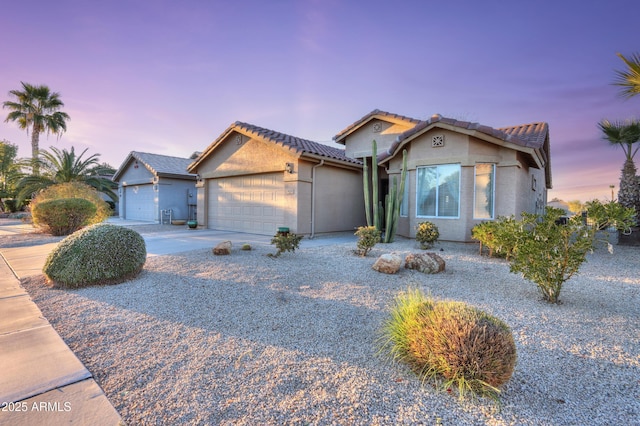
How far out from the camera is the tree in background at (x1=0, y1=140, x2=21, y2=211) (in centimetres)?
2090

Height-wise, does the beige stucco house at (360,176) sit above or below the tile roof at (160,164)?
below

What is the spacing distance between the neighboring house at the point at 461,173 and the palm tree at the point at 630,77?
7.98ft

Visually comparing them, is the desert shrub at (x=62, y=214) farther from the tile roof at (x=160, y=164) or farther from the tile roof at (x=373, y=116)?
the tile roof at (x=373, y=116)

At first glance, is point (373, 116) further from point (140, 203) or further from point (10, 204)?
point (10, 204)

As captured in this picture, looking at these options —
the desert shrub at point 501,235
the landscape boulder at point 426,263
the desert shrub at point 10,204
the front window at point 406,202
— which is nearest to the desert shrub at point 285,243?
the landscape boulder at point 426,263

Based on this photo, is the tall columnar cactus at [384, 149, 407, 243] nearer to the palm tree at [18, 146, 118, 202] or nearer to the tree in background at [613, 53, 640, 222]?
the tree in background at [613, 53, 640, 222]

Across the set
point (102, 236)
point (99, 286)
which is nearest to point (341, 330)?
point (99, 286)

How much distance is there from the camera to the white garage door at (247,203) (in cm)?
1267

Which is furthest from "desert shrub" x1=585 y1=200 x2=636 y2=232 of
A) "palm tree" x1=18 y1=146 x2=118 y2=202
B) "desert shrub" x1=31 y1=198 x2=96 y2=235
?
"palm tree" x1=18 y1=146 x2=118 y2=202

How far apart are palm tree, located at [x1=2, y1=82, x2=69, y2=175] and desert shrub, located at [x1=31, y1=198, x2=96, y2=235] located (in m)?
18.8

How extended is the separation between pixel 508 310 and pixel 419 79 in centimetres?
1183

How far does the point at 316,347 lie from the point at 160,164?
21077 mm

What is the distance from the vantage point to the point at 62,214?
1254 cm

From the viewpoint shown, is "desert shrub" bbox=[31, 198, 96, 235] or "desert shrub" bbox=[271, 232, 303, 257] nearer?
"desert shrub" bbox=[271, 232, 303, 257]
